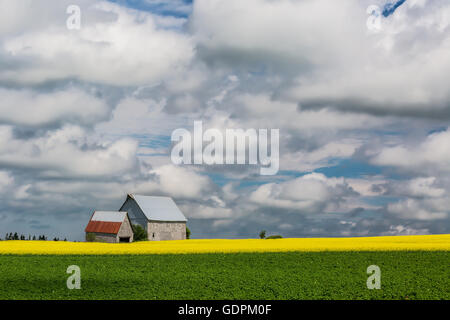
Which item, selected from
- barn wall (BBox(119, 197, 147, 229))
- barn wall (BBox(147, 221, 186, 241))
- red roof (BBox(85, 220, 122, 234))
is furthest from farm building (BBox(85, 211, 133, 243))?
barn wall (BBox(147, 221, 186, 241))

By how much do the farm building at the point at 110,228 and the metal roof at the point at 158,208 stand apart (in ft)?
14.4

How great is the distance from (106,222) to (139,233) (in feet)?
18.0

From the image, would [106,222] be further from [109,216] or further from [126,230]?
[126,230]

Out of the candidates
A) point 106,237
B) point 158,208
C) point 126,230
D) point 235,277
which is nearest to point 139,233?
point 126,230

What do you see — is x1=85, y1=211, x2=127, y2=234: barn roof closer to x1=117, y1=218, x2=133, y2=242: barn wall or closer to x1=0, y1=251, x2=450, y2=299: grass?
x1=117, y1=218, x2=133, y2=242: barn wall

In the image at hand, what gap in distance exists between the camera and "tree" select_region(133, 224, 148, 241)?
2857 inches

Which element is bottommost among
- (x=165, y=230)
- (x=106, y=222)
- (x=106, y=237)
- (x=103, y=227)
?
(x=106, y=237)

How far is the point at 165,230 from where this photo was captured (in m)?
77.2

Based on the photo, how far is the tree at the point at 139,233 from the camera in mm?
72562

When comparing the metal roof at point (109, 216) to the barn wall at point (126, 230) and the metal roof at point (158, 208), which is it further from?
the metal roof at point (158, 208)

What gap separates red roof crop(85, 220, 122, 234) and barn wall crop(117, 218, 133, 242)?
21.9 inches
